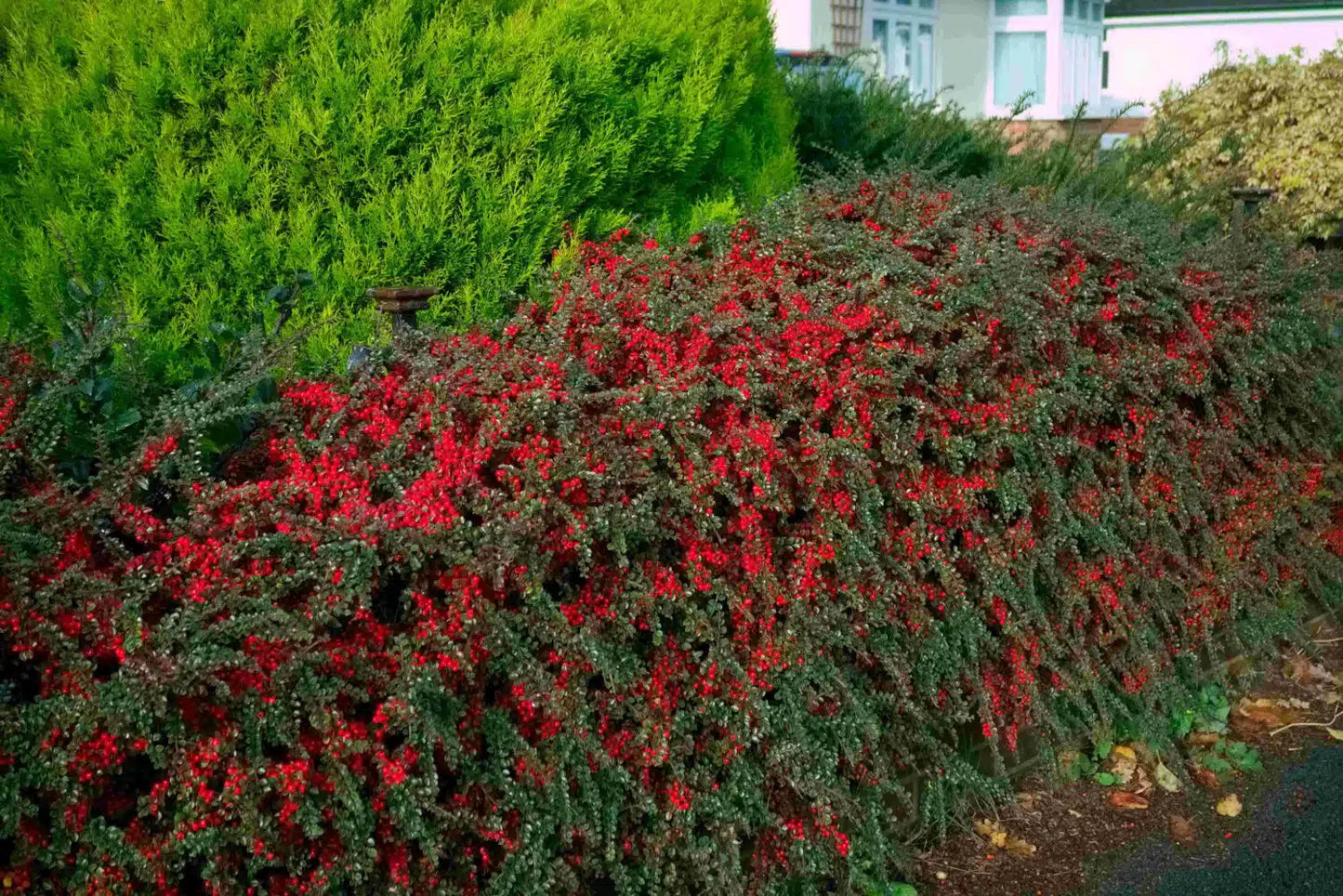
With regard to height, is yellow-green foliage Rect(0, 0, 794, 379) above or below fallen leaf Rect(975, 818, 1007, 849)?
above

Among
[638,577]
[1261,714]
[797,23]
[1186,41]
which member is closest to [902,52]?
[797,23]

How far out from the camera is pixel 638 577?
281 centimetres

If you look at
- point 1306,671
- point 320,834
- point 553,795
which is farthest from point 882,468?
point 1306,671

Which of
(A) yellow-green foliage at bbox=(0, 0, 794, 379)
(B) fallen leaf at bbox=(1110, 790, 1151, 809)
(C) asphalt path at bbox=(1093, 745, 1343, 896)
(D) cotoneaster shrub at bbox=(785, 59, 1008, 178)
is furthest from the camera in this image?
(D) cotoneaster shrub at bbox=(785, 59, 1008, 178)

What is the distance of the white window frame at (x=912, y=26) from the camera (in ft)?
62.3

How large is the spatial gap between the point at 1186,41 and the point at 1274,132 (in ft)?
58.8

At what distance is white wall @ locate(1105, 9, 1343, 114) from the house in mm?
1312

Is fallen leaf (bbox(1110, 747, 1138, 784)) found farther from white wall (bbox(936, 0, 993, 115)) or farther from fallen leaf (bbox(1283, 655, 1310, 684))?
white wall (bbox(936, 0, 993, 115))

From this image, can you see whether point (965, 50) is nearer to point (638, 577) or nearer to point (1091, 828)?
point (1091, 828)

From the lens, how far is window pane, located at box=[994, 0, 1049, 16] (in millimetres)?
22547

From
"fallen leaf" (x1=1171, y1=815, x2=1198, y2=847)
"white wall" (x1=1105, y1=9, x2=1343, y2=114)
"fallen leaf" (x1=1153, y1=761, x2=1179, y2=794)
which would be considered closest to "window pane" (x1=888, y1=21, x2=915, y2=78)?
"white wall" (x1=1105, y1=9, x2=1343, y2=114)

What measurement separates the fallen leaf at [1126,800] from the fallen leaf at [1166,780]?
4.2 inches

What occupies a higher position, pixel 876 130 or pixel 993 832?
pixel 876 130

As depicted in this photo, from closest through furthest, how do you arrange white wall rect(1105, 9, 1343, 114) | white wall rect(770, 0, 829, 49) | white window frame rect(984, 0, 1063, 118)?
white wall rect(770, 0, 829, 49) < white window frame rect(984, 0, 1063, 118) < white wall rect(1105, 9, 1343, 114)
